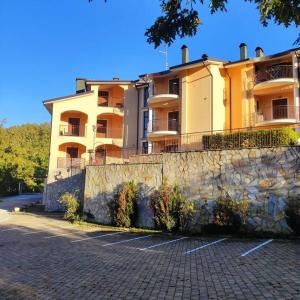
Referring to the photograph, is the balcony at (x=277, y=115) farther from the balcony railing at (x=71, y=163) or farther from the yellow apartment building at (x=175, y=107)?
the balcony railing at (x=71, y=163)

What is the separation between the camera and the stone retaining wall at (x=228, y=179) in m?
14.7

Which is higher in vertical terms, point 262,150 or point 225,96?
point 225,96

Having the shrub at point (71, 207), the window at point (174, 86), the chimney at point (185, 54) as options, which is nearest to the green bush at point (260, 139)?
the shrub at point (71, 207)

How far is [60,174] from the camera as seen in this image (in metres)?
29.7

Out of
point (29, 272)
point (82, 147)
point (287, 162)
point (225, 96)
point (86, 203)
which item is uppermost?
point (225, 96)

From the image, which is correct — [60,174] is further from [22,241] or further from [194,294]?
[194,294]

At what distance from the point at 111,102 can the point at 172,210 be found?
21.2m

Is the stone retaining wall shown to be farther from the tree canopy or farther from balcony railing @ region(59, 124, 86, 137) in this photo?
the tree canopy

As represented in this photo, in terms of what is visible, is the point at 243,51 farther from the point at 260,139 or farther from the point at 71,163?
the point at 71,163

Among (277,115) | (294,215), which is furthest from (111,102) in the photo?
(294,215)

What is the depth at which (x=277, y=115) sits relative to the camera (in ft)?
83.7

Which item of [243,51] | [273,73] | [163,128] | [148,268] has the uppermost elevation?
[243,51]

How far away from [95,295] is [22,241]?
913 centimetres

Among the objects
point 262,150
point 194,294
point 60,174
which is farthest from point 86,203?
point 194,294
